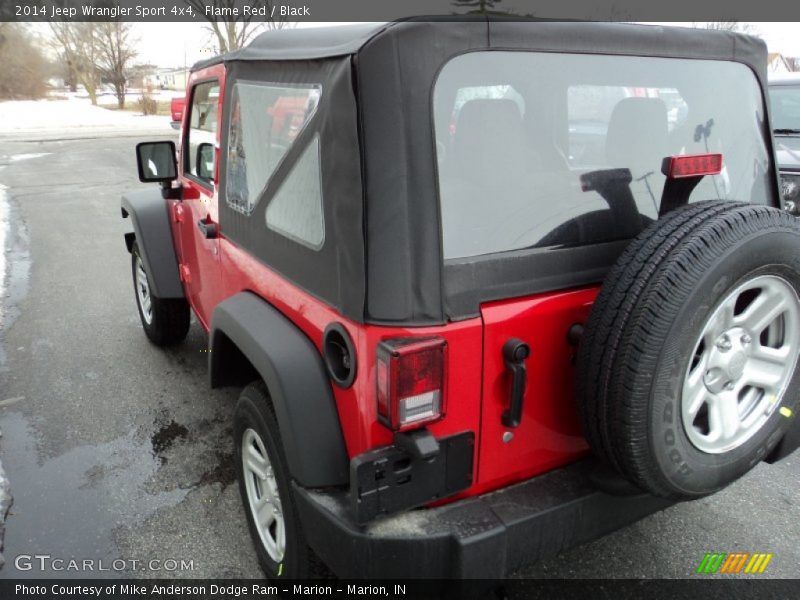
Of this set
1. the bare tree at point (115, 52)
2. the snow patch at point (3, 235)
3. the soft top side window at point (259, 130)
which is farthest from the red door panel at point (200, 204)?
the bare tree at point (115, 52)

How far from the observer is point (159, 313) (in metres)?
4.34

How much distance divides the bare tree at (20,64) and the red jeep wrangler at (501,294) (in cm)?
4777

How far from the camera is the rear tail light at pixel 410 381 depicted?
1.65m

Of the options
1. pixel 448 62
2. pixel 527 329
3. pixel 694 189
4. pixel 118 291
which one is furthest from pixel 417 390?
pixel 118 291

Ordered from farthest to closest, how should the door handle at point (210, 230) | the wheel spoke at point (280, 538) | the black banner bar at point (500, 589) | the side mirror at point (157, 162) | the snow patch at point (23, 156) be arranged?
the snow patch at point (23, 156) → the side mirror at point (157, 162) → the door handle at point (210, 230) → the black banner bar at point (500, 589) → the wheel spoke at point (280, 538)

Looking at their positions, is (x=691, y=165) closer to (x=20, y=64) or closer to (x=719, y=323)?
(x=719, y=323)

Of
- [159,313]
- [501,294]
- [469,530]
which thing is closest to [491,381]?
[501,294]

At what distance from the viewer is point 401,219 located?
5.46 feet

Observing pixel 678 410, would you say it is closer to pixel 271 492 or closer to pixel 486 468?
pixel 486 468

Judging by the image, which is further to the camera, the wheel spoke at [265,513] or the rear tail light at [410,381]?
the wheel spoke at [265,513]

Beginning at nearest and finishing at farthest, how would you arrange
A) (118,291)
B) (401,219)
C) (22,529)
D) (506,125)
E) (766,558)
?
1. (401,219)
2. (506,125)
3. (766,558)
4. (22,529)
5. (118,291)

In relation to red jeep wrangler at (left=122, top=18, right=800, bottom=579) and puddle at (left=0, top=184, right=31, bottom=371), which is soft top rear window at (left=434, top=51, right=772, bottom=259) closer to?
red jeep wrangler at (left=122, top=18, right=800, bottom=579)

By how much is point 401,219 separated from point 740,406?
131 centimetres

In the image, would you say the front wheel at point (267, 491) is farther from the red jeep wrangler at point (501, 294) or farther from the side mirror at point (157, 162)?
the side mirror at point (157, 162)
